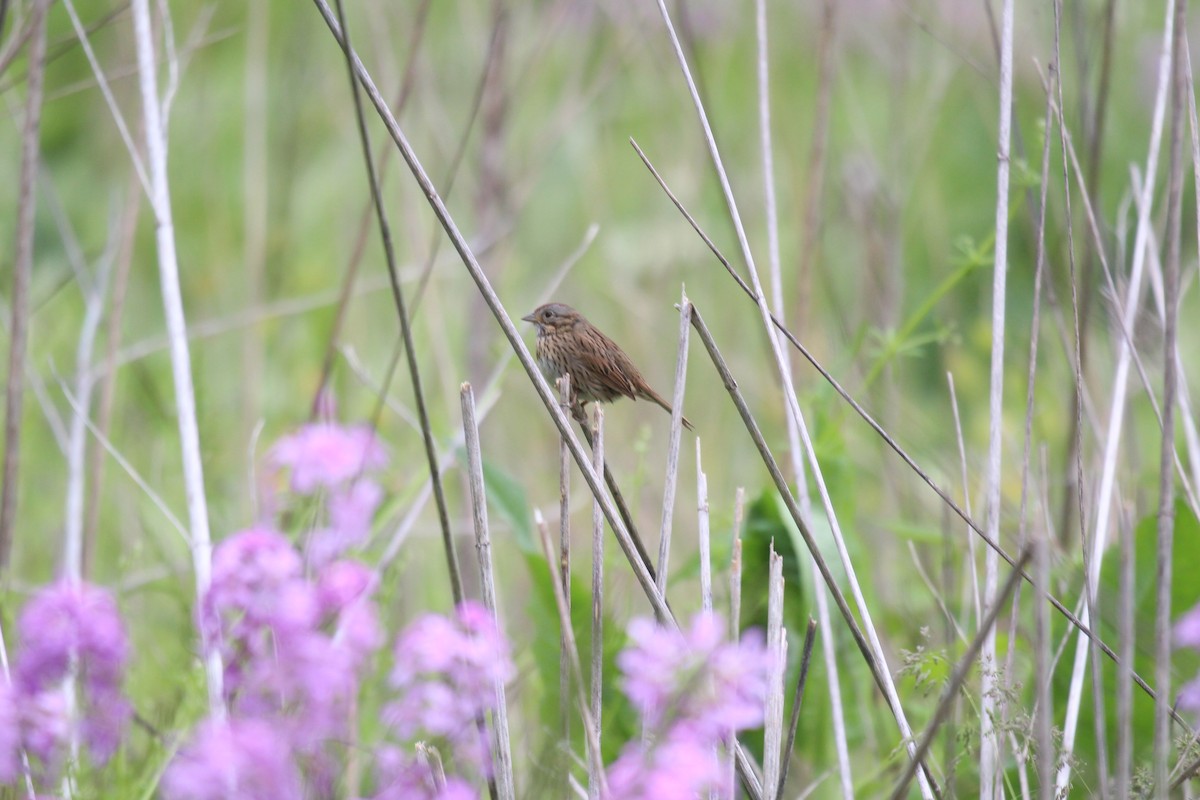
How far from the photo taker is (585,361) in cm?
257

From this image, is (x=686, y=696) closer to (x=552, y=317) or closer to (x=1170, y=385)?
(x=1170, y=385)

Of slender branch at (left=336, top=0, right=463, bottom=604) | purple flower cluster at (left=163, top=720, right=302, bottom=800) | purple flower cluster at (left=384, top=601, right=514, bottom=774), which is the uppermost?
slender branch at (left=336, top=0, right=463, bottom=604)

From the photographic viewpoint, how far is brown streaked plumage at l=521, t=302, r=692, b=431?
254cm

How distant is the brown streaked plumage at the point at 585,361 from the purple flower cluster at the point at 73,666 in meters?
1.21

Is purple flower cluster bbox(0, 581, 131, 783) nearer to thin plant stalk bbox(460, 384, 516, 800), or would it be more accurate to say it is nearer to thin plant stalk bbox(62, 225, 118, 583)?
thin plant stalk bbox(460, 384, 516, 800)

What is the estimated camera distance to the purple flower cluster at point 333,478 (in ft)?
6.56

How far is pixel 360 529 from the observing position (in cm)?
206

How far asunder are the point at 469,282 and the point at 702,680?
336 cm

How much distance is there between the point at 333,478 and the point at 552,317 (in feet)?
2.82

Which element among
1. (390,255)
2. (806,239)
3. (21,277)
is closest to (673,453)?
(390,255)

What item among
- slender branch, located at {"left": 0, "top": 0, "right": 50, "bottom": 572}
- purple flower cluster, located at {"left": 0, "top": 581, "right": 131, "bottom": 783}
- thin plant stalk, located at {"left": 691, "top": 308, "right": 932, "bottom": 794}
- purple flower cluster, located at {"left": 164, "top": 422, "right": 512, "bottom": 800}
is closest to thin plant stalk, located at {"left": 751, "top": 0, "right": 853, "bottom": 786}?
thin plant stalk, located at {"left": 691, "top": 308, "right": 932, "bottom": 794}

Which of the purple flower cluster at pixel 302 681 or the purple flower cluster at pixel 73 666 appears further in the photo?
the purple flower cluster at pixel 73 666

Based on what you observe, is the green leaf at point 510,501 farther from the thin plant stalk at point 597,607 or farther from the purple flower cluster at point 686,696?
the purple flower cluster at point 686,696

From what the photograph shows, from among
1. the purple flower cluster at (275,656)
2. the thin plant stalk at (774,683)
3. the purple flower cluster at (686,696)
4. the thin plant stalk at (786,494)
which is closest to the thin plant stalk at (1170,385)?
the thin plant stalk at (786,494)
